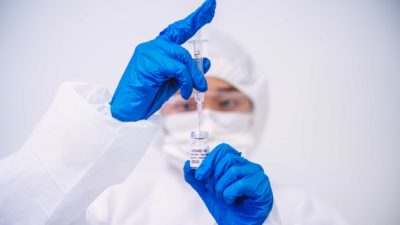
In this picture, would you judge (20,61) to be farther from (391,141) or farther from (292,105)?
(391,141)

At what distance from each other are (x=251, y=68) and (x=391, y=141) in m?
0.91

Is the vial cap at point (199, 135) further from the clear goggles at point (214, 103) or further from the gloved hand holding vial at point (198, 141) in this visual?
the clear goggles at point (214, 103)

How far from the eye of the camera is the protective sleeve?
31.5 inches

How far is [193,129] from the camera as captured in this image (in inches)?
54.5

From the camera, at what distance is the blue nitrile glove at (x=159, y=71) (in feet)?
2.73

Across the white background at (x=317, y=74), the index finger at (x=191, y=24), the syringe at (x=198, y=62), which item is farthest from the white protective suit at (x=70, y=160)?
the white background at (x=317, y=74)

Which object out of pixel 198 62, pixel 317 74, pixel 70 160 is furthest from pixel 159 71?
pixel 317 74

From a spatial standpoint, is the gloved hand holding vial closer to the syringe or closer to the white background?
the syringe

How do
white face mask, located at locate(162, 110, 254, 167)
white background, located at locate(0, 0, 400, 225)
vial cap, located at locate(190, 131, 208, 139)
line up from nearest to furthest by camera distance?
vial cap, located at locate(190, 131, 208, 139)
white face mask, located at locate(162, 110, 254, 167)
white background, located at locate(0, 0, 400, 225)

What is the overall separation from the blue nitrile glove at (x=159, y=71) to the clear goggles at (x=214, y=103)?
50 centimetres

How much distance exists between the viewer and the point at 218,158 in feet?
2.78

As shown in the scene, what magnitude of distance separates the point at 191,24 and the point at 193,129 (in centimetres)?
63

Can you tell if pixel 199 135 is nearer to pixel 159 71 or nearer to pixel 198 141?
pixel 198 141

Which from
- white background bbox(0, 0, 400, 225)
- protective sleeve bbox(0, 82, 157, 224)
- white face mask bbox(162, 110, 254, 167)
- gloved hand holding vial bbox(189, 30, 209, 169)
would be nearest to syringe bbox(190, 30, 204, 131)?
gloved hand holding vial bbox(189, 30, 209, 169)
